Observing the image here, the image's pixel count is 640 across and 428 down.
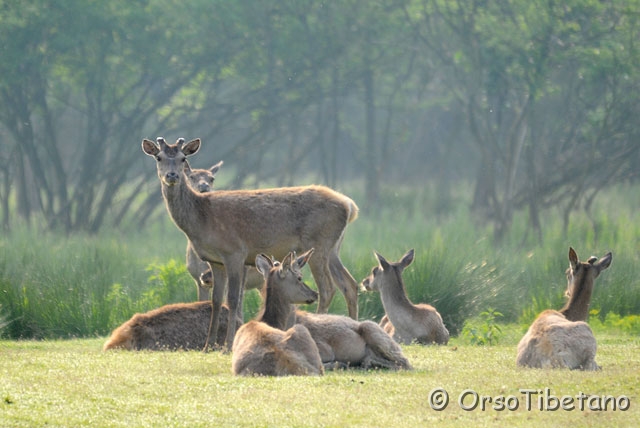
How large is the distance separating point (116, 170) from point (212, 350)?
15243 millimetres

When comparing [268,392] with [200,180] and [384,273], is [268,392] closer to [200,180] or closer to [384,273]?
[384,273]

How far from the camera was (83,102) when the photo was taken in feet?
96.3

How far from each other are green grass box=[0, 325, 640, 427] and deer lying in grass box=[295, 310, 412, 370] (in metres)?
0.23

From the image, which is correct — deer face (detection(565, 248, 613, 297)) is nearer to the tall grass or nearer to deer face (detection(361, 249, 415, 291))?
deer face (detection(361, 249, 415, 291))

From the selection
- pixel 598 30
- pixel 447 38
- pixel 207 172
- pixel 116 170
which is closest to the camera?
pixel 207 172

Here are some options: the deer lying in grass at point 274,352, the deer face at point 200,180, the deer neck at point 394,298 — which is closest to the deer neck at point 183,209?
the deer neck at point 394,298

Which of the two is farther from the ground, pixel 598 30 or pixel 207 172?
pixel 598 30

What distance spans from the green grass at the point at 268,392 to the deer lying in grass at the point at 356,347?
0.23 m

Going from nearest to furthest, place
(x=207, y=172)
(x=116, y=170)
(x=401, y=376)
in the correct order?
1. (x=401, y=376)
2. (x=207, y=172)
3. (x=116, y=170)

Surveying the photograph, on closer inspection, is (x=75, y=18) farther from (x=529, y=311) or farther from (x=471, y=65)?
(x=529, y=311)

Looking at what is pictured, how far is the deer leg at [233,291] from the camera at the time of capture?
38.0ft

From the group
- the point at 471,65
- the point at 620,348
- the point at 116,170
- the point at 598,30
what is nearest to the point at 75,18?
the point at 116,170

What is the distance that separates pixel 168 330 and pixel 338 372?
102 inches

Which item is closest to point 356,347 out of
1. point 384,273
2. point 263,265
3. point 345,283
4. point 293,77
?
point 263,265
